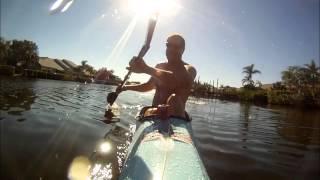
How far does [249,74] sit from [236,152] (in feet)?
233

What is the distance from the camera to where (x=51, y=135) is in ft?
26.7

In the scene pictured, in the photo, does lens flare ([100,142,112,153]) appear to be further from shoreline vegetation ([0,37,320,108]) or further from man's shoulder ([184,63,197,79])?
shoreline vegetation ([0,37,320,108])

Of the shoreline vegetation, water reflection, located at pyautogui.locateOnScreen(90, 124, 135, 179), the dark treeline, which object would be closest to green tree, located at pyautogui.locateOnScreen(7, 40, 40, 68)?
the shoreline vegetation

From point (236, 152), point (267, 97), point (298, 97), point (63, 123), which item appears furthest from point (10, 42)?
point (236, 152)

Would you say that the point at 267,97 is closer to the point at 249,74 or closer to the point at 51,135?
the point at 249,74

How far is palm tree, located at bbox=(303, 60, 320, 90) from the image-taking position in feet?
199

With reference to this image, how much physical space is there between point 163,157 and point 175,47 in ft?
10.6

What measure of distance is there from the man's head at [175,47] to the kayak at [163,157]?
215 centimetres

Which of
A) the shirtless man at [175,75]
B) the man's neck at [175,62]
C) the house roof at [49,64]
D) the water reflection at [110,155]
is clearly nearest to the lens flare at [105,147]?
the water reflection at [110,155]

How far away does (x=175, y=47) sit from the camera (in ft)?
20.5

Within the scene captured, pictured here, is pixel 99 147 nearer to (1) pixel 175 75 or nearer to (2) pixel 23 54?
(1) pixel 175 75

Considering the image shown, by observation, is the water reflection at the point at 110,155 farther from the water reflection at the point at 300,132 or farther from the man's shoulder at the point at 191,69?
the water reflection at the point at 300,132

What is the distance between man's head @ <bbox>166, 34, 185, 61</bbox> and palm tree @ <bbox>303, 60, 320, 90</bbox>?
205 feet

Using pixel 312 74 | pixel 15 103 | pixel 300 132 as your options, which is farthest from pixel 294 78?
pixel 15 103
